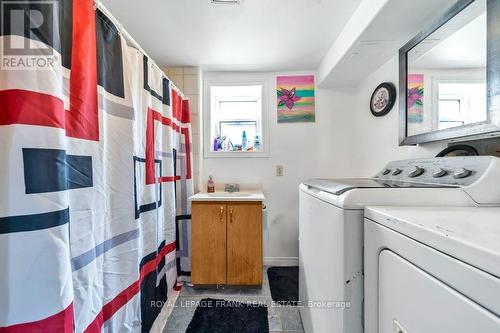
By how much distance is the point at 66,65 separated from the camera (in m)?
0.68

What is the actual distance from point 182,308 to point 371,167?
1.98 metres

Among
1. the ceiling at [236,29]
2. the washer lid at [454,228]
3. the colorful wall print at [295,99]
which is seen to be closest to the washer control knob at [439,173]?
the washer lid at [454,228]

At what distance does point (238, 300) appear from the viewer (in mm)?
1589

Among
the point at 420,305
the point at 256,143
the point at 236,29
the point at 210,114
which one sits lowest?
the point at 420,305

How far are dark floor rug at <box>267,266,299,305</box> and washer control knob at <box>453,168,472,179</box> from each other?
1.38 m

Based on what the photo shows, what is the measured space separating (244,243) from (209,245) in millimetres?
298

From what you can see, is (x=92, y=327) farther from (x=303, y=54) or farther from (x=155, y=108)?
(x=303, y=54)

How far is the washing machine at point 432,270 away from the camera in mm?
319

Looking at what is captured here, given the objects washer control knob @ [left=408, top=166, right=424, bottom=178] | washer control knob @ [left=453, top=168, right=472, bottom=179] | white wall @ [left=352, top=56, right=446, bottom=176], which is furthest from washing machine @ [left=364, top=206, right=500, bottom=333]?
white wall @ [left=352, top=56, right=446, bottom=176]

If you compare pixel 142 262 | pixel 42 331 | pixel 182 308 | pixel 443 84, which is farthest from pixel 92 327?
pixel 443 84

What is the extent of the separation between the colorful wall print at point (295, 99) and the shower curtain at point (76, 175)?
132 centimetres

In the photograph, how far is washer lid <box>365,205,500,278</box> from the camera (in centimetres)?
32

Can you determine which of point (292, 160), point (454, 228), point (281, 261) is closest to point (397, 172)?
point (454, 228)

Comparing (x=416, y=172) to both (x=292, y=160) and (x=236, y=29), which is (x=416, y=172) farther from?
(x=236, y=29)
